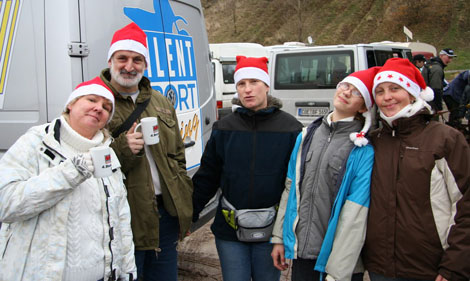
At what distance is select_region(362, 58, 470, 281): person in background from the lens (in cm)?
170

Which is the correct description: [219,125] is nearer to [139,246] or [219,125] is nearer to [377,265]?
[139,246]

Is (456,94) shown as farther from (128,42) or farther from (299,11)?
(299,11)

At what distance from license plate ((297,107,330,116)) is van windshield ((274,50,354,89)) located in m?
0.42

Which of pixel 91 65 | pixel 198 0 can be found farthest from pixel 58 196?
pixel 198 0

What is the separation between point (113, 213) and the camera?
68.9 inches

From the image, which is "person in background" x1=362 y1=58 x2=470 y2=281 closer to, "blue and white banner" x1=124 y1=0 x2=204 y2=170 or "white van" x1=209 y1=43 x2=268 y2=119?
"blue and white banner" x1=124 y1=0 x2=204 y2=170

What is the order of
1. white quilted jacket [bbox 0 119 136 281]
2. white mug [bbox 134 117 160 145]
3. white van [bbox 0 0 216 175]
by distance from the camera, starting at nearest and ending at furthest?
white quilted jacket [bbox 0 119 136 281] < white mug [bbox 134 117 160 145] < white van [bbox 0 0 216 175]

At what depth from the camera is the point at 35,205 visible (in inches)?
59.5

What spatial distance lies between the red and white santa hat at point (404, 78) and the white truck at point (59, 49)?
57.2 inches

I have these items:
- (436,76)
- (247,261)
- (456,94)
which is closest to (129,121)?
(247,261)

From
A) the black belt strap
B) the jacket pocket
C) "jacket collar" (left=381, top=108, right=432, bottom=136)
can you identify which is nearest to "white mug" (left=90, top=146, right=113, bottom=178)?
the black belt strap

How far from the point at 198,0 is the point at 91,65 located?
4.86 ft

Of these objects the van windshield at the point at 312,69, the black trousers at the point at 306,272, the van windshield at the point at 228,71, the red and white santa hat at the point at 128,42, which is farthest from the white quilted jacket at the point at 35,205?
the van windshield at the point at 228,71

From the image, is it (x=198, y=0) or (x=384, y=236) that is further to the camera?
(x=198, y=0)
